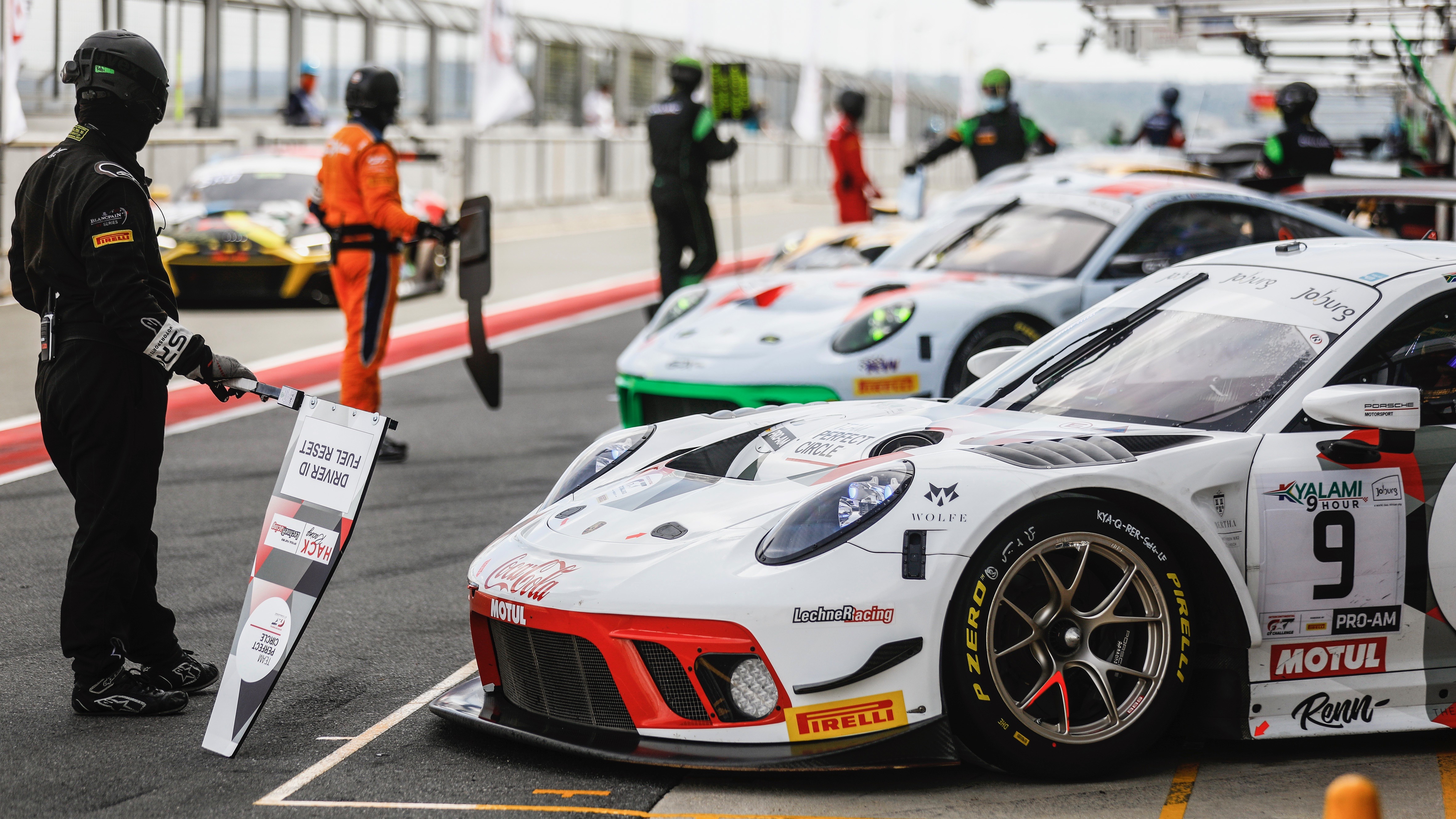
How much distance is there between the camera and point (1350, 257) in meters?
4.54

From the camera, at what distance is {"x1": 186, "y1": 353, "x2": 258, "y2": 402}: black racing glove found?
429cm

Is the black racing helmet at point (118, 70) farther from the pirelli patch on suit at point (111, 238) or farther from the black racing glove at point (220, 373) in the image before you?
the black racing glove at point (220, 373)

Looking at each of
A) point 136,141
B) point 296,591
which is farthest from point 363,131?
point 296,591

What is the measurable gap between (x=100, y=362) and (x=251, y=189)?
409 inches

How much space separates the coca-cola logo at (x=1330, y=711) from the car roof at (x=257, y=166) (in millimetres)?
11965

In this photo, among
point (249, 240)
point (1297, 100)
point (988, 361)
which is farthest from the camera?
point (249, 240)

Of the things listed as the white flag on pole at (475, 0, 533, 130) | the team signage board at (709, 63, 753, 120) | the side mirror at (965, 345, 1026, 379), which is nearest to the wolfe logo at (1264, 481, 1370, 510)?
the side mirror at (965, 345, 1026, 379)

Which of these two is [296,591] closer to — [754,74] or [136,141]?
[136,141]

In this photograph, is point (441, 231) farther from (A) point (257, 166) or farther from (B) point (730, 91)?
(A) point (257, 166)

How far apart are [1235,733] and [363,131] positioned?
5588 millimetres

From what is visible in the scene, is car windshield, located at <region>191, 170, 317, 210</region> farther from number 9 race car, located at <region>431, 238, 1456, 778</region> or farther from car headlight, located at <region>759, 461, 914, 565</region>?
car headlight, located at <region>759, 461, 914, 565</region>

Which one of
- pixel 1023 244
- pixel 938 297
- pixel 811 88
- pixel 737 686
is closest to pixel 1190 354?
Result: pixel 737 686

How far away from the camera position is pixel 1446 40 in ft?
34.1

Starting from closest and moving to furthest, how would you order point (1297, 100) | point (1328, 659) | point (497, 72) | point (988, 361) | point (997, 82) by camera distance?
point (1328, 659) < point (988, 361) < point (1297, 100) < point (997, 82) < point (497, 72)
